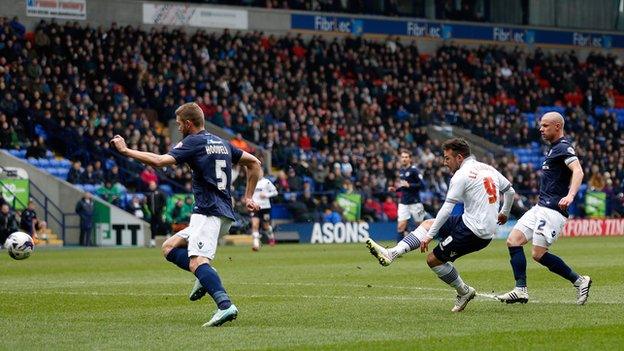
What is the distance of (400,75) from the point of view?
52.5 meters

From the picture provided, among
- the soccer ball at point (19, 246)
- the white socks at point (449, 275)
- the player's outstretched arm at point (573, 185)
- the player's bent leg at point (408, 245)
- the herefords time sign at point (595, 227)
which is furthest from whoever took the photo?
the herefords time sign at point (595, 227)

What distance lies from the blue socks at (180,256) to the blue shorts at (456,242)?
9.50 feet

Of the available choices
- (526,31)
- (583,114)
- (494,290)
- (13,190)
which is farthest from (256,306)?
(526,31)

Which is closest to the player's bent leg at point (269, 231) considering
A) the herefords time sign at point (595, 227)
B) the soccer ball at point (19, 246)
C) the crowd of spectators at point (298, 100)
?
the crowd of spectators at point (298, 100)

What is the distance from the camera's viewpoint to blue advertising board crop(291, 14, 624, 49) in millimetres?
52906

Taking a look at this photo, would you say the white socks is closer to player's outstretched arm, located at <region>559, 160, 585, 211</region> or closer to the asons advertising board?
player's outstretched arm, located at <region>559, 160, 585, 211</region>

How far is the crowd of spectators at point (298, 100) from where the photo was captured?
38500 millimetres

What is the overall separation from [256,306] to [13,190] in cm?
2211

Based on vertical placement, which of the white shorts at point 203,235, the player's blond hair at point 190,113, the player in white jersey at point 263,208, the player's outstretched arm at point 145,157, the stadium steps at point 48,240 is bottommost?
the stadium steps at point 48,240

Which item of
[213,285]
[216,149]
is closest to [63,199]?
[216,149]

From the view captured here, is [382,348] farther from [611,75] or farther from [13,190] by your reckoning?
[611,75]

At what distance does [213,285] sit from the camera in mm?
12367

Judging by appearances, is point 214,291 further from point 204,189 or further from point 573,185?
point 573,185

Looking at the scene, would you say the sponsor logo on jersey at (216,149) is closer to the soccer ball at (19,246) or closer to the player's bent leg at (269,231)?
the soccer ball at (19,246)
